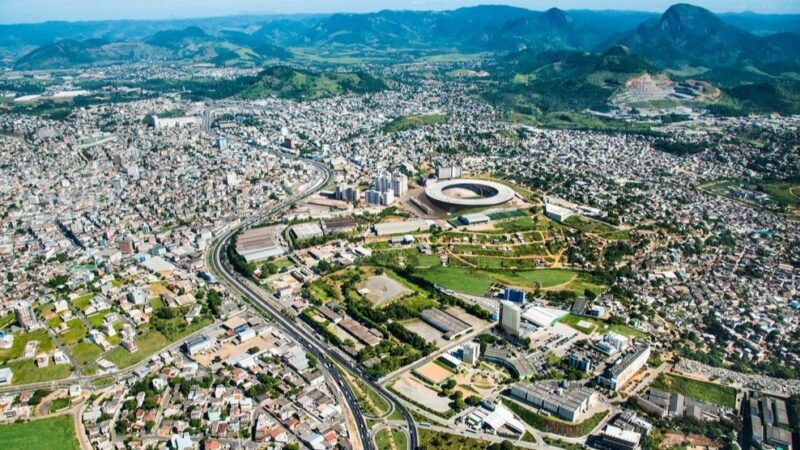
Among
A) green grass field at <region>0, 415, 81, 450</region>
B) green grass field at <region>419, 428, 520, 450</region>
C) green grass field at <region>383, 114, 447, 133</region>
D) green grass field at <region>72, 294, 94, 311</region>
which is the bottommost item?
green grass field at <region>419, 428, 520, 450</region>

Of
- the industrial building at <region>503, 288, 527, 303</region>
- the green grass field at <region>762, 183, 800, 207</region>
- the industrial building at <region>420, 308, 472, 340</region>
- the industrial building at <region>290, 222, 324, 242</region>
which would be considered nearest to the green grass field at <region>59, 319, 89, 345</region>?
the industrial building at <region>290, 222, 324, 242</region>

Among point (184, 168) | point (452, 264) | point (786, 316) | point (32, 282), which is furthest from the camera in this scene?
point (184, 168)

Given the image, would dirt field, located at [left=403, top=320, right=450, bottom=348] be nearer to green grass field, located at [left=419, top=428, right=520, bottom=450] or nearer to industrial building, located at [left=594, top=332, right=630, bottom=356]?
green grass field, located at [left=419, top=428, right=520, bottom=450]

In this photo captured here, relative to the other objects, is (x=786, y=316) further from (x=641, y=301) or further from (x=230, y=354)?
(x=230, y=354)

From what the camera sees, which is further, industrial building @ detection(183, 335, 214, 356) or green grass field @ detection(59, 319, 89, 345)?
green grass field @ detection(59, 319, 89, 345)

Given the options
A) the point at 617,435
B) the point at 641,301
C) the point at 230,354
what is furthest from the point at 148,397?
the point at 641,301

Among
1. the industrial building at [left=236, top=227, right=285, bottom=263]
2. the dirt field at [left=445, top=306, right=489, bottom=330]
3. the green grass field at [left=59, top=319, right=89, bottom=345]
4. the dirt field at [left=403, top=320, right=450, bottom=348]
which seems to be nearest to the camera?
the dirt field at [left=403, top=320, right=450, bottom=348]
